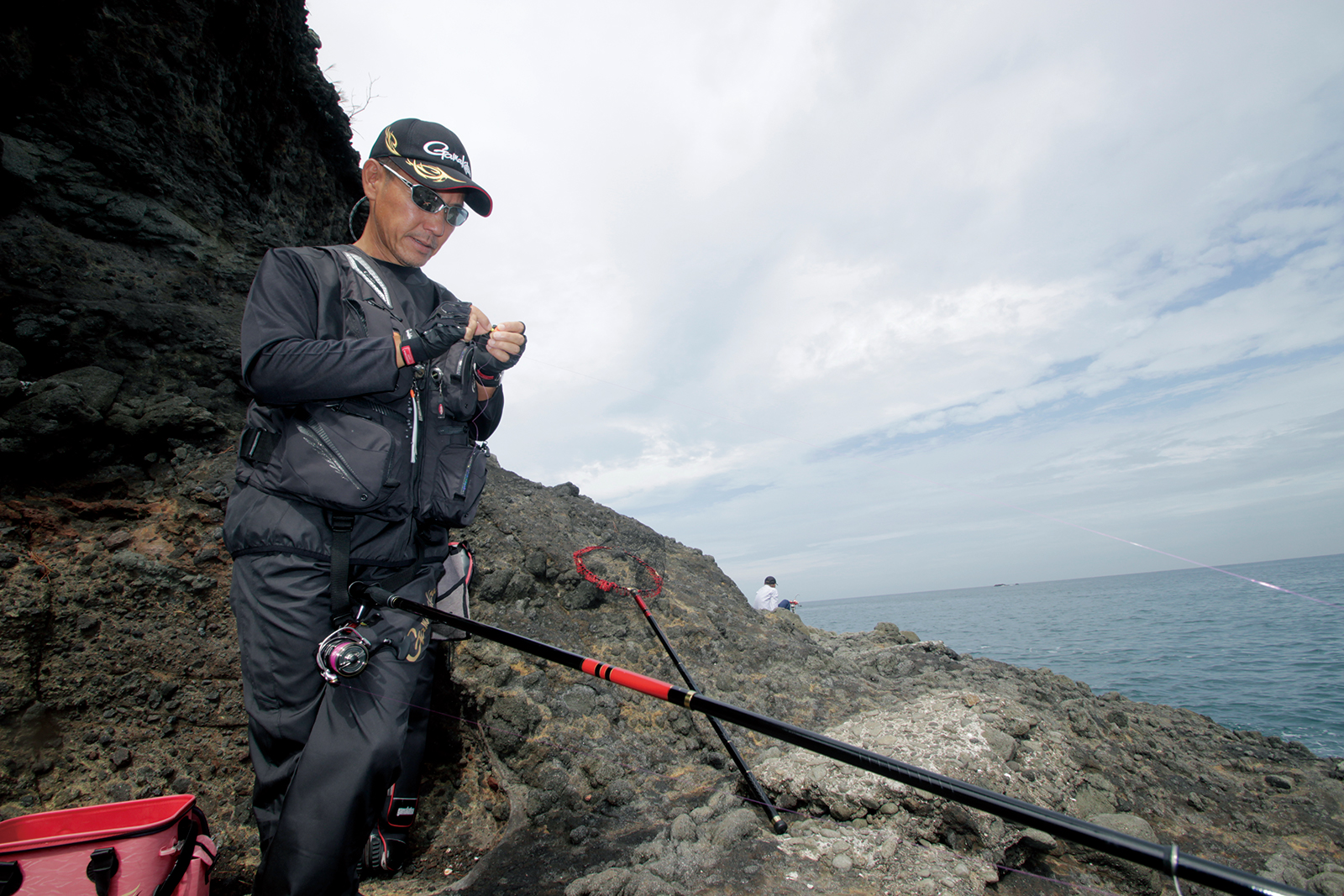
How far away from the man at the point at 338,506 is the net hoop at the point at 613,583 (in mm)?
3366

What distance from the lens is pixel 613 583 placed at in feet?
20.5

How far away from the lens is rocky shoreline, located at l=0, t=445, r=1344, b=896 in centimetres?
312

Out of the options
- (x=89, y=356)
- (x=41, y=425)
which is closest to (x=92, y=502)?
(x=41, y=425)

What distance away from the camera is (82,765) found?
3.29 meters

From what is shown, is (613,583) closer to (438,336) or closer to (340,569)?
(340,569)

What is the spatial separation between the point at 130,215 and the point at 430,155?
4888 mm

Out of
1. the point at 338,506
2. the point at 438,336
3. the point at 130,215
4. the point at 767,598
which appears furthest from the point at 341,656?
the point at 767,598

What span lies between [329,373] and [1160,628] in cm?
4506

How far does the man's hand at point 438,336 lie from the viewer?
235 centimetres

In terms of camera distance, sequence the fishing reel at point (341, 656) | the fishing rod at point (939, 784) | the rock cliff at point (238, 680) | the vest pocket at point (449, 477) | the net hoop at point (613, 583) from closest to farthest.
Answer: the fishing rod at point (939, 784)
the fishing reel at point (341, 656)
the vest pocket at point (449, 477)
the rock cliff at point (238, 680)
the net hoop at point (613, 583)

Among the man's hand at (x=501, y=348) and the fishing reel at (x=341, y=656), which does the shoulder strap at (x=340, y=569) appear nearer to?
the fishing reel at (x=341, y=656)

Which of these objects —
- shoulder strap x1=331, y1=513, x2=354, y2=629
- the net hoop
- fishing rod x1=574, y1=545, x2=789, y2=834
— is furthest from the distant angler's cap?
the net hoop

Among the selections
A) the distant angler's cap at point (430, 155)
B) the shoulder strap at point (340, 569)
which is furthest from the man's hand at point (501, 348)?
the shoulder strap at point (340, 569)

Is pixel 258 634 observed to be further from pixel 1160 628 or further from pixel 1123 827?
pixel 1160 628
